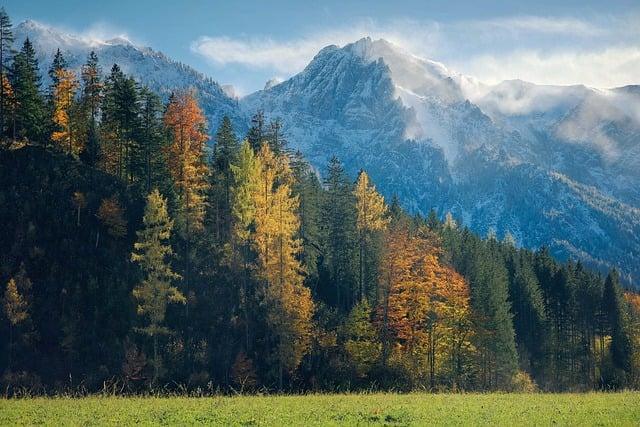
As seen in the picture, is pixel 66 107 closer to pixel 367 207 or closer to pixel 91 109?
pixel 91 109

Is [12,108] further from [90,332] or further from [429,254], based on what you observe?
[429,254]

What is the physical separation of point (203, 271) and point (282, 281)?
1189 centimetres

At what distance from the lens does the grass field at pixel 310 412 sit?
15.7m

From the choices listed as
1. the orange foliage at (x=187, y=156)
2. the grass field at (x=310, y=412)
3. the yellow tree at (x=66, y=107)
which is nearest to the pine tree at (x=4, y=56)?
the yellow tree at (x=66, y=107)

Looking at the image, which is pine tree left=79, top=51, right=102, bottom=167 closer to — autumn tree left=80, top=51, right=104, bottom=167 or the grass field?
autumn tree left=80, top=51, right=104, bottom=167

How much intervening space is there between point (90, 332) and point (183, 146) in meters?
19.0

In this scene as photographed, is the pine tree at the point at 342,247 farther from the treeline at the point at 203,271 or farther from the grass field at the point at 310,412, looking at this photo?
the grass field at the point at 310,412

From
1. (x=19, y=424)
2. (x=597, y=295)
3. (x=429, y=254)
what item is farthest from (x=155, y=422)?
(x=597, y=295)

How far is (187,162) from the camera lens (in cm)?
5403

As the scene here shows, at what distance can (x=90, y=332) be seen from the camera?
46750 mm

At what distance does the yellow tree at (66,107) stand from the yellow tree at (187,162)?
11.0m

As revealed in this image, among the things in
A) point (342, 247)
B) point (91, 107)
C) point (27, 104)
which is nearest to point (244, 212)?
point (342, 247)

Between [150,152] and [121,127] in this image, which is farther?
[121,127]

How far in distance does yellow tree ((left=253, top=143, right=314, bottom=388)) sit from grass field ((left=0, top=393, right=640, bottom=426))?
79.0 ft
